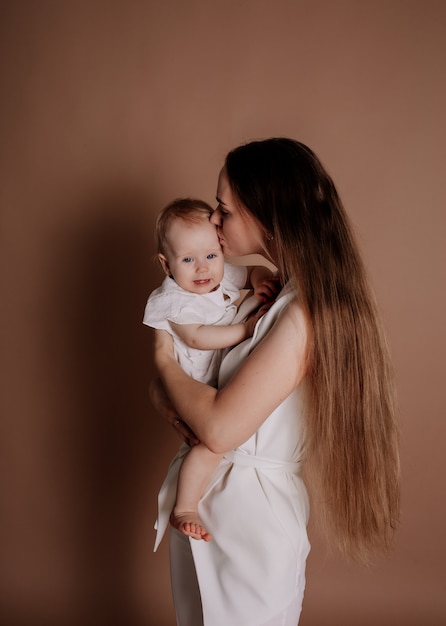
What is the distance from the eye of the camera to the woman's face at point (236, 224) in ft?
6.66

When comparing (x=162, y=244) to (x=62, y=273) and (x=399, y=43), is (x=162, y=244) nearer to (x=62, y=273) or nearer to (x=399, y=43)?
(x=62, y=273)

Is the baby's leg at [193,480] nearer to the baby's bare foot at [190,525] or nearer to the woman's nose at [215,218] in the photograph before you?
the baby's bare foot at [190,525]

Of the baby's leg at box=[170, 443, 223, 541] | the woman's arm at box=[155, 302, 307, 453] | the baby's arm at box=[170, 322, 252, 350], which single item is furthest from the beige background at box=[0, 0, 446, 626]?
the woman's arm at box=[155, 302, 307, 453]

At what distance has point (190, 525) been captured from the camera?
192 centimetres

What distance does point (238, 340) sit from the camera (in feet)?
6.88

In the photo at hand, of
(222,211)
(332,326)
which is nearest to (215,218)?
(222,211)

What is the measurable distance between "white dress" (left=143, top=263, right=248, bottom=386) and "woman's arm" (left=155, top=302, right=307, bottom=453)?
1.23ft

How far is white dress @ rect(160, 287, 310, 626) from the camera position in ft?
6.27

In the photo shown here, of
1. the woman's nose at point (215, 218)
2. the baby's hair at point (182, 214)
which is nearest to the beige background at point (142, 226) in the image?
the baby's hair at point (182, 214)

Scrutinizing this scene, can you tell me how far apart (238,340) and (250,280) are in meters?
0.41

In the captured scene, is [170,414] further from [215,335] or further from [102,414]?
[102,414]

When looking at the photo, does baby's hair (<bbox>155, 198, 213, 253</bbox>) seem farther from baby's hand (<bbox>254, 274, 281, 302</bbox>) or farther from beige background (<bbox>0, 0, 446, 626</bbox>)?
beige background (<bbox>0, 0, 446, 626</bbox>)

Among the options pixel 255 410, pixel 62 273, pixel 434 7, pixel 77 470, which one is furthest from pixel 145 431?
pixel 434 7

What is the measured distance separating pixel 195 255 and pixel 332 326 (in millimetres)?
567
